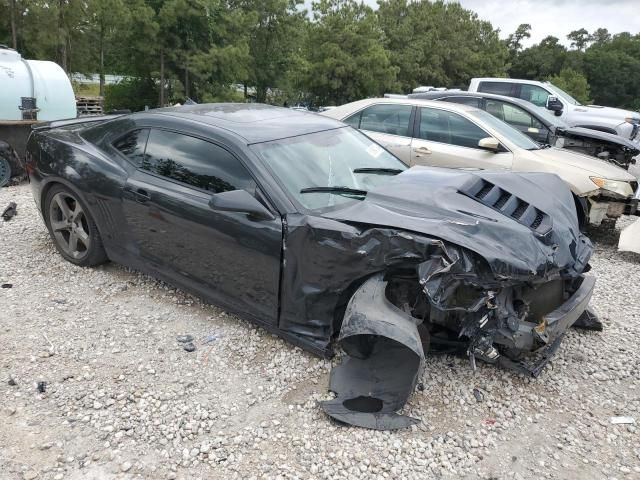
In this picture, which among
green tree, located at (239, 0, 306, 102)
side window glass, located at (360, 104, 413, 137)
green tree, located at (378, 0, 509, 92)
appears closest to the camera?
side window glass, located at (360, 104, 413, 137)

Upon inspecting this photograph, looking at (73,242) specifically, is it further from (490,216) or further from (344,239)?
(490,216)

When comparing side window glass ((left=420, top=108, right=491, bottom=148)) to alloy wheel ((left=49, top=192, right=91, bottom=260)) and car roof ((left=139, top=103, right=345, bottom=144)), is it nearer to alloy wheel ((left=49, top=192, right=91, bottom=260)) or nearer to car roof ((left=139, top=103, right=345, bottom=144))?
car roof ((left=139, top=103, right=345, bottom=144))

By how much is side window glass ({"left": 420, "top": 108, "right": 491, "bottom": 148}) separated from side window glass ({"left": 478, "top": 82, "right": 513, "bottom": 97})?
696cm

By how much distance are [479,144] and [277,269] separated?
12.5ft

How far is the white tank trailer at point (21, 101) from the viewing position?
7.29 meters

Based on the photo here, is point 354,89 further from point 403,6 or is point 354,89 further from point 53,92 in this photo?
point 53,92

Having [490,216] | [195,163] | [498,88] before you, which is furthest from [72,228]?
[498,88]

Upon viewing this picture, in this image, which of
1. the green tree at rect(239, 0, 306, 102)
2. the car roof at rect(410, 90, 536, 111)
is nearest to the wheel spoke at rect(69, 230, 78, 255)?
the car roof at rect(410, 90, 536, 111)

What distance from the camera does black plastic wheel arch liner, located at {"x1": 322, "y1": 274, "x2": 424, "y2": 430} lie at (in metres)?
2.69

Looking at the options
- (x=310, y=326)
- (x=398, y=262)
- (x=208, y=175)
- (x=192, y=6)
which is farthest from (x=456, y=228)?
(x=192, y=6)

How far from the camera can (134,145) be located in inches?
157

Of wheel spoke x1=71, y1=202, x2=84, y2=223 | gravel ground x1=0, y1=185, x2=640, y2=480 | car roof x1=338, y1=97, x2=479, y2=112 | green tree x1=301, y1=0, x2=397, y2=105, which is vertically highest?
green tree x1=301, y1=0, x2=397, y2=105

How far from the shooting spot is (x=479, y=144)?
600cm

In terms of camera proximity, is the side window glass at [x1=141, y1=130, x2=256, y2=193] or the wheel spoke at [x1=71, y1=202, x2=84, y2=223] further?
the wheel spoke at [x1=71, y1=202, x2=84, y2=223]
